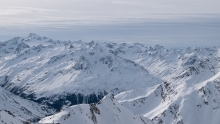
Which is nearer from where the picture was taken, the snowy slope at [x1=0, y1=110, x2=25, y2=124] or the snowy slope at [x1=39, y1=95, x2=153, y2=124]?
the snowy slope at [x1=0, y1=110, x2=25, y2=124]

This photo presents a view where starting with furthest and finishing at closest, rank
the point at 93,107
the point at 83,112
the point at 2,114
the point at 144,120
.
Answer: the point at 144,120, the point at 93,107, the point at 83,112, the point at 2,114

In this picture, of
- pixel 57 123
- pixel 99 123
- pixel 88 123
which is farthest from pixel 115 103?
pixel 57 123

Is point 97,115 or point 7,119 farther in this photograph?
point 97,115

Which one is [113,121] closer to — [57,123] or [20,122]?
[57,123]

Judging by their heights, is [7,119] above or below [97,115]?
above

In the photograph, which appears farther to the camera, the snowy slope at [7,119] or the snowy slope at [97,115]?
the snowy slope at [97,115]

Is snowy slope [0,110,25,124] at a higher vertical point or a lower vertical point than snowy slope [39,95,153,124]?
higher

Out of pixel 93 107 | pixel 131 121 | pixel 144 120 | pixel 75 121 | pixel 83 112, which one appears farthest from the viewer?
pixel 144 120

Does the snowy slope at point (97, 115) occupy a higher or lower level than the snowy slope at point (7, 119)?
lower
